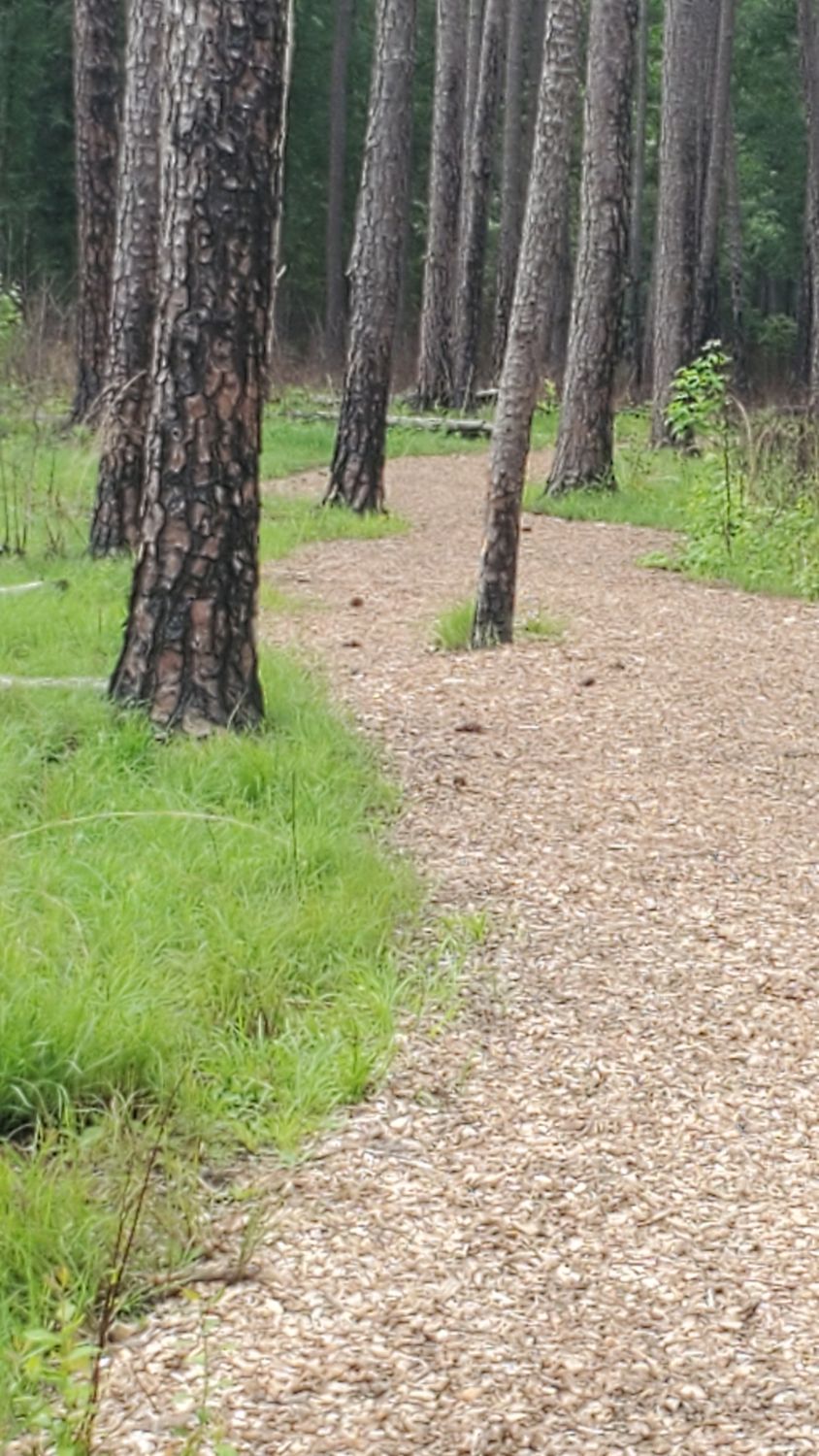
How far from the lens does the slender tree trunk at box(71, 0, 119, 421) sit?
1230 cm

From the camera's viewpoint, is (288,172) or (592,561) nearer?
(592,561)

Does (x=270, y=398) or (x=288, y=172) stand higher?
(x=288, y=172)

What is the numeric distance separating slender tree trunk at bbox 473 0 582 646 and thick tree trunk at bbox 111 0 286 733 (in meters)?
1.97

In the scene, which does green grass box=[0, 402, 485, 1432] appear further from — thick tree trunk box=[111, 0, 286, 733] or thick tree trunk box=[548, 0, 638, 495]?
thick tree trunk box=[548, 0, 638, 495]

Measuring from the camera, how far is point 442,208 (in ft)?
68.4

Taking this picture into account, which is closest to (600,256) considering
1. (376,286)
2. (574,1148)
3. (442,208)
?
(376,286)

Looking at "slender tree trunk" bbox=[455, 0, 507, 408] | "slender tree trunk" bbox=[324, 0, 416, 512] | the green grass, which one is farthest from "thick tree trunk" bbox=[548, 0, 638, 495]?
"slender tree trunk" bbox=[455, 0, 507, 408]

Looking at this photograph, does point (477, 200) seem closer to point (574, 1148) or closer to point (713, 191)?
point (713, 191)

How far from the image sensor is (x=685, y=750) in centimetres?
613

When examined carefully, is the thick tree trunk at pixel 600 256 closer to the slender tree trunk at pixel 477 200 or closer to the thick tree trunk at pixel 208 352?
the thick tree trunk at pixel 208 352

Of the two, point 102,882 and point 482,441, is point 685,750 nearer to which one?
point 102,882

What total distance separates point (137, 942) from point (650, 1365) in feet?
Answer: 5.69

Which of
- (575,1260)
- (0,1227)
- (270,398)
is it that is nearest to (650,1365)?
(575,1260)

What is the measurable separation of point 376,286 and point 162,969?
885cm
